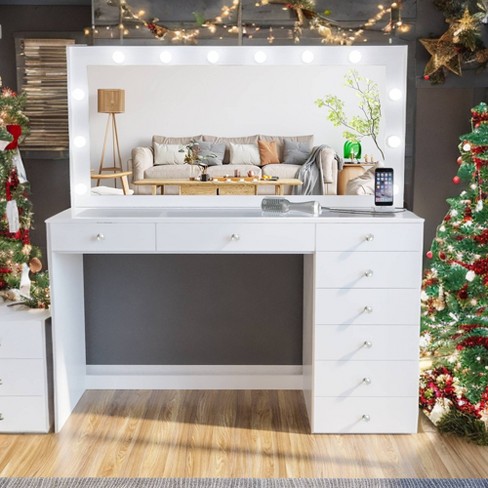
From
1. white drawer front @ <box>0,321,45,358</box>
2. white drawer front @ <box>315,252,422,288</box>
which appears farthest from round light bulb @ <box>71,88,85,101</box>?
white drawer front @ <box>315,252,422,288</box>

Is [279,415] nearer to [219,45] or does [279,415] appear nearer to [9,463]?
[9,463]

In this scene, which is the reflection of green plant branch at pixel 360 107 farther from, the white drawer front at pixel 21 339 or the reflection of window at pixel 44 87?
the reflection of window at pixel 44 87

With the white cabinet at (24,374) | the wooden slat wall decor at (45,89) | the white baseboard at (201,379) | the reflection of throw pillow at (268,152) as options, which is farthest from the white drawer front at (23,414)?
the wooden slat wall decor at (45,89)

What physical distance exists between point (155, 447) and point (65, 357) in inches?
24.1

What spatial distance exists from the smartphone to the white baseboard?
3.17 feet

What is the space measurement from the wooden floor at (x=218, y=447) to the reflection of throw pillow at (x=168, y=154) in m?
1.16

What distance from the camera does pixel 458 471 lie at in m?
2.80

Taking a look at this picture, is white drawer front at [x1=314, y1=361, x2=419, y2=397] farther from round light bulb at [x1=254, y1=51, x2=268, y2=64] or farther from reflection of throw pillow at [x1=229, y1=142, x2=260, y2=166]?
round light bulb at [x1=254, y1=51, x2=268, y2=64]

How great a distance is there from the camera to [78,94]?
11.5 feet

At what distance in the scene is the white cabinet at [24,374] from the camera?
10.2ft

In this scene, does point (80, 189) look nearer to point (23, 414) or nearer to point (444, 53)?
point (23, 414)

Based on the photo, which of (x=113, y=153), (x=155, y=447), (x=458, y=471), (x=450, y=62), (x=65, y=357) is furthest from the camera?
(x=450, y=62)

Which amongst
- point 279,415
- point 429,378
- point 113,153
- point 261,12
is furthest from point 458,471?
point 261,12

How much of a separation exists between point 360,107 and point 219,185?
2.51 feet
